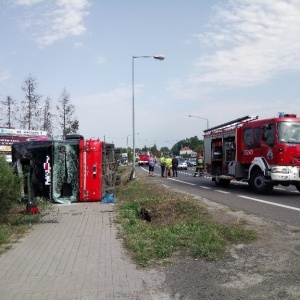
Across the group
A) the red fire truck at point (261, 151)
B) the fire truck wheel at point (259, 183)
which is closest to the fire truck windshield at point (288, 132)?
the red fire truck at point (261, 151)

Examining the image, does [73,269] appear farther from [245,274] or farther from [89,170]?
[89,170]

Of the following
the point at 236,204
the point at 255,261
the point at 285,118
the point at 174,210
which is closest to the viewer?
the point at 255,261

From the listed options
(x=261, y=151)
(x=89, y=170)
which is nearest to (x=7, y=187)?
(x=89, y=170)

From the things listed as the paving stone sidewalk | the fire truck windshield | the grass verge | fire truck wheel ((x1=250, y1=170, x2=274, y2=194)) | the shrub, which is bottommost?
the paving stone sidewalk

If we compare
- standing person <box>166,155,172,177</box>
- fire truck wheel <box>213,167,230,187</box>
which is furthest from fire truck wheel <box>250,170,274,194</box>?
standing person <box>166,155,172,177</box>

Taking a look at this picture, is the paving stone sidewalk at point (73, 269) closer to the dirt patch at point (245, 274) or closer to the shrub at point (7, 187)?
the dirt patch at point (245, 274)

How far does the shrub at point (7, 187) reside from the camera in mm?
8211

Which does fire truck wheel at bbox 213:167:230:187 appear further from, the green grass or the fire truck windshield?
the green grass

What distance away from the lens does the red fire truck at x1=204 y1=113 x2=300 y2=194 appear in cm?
1470

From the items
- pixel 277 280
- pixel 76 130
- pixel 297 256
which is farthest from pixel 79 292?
pixel 76 130

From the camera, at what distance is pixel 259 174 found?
630 inches

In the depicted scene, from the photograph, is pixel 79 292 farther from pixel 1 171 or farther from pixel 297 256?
pixel 1 171

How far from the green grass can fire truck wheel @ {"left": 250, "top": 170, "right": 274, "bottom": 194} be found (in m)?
6.14

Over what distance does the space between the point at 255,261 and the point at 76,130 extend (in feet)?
89.7
